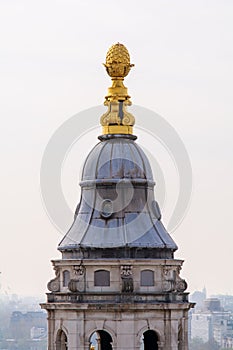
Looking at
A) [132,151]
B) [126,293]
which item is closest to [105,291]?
[126,293]

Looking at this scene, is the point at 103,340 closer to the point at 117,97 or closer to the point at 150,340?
the point at 150,340

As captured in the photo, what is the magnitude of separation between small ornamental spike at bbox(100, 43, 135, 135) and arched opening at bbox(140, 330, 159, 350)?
795cm

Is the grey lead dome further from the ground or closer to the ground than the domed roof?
closer to the ground

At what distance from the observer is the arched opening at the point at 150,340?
51.9 metres

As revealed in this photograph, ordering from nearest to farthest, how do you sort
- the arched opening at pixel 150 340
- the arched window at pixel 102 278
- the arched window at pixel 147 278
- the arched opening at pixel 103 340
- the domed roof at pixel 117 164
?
the arched window at pixel 102 278
the arched window at pixel 147 278
the arched opening at pixel 150 340
the domed roof at pixel 117 164
the arched opening at pixel 103 340

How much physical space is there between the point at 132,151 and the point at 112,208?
2.50 m

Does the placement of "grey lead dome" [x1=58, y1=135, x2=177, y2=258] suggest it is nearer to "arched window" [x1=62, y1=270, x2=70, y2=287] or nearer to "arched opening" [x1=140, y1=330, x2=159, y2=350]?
"arched window" [x1=62, y1=270, x2=70, y2=287]

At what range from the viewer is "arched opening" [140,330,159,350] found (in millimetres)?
51875

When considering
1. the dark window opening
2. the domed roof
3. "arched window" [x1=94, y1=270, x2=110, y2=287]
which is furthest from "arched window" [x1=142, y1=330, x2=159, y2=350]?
the domed roof

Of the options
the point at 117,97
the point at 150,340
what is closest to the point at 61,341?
the point at 150,340

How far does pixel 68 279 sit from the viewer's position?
168 ft

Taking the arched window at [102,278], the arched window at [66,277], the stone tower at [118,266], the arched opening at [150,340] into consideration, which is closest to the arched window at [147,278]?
the stone tower at [118,266]

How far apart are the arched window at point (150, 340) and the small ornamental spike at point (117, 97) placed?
7945 mm

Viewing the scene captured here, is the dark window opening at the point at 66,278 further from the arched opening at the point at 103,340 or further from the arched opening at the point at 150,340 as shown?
the arched opening at the point at 103,340
